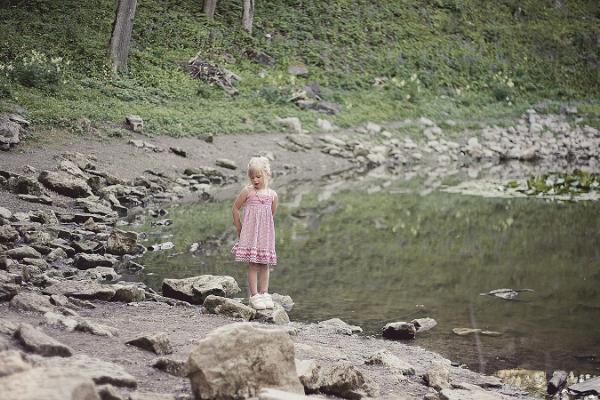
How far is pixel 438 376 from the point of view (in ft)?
19.7

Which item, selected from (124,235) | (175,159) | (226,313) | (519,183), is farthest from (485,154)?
(226,313)

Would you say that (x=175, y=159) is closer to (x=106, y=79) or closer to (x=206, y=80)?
(x=106, y=79)

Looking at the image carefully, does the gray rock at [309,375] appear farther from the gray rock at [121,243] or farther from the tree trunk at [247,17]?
the tree trunk at [247,17]

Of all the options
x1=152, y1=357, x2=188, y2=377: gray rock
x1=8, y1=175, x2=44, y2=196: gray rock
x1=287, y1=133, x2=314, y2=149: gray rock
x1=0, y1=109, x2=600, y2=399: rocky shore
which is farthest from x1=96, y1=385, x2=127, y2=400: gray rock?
x1=287, y1=133, x2=314, y2=149: gray rock

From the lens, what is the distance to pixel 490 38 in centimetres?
4122

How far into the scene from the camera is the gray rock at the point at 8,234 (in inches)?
365

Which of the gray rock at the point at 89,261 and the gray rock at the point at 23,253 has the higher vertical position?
the gray rock at the point at 23,253

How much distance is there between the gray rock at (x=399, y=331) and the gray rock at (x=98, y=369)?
3766mm

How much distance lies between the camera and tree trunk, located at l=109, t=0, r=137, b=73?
22.8 meters

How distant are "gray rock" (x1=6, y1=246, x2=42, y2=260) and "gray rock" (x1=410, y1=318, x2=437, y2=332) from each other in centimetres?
434

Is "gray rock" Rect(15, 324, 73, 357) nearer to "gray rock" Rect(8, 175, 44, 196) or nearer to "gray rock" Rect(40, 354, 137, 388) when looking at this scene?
"gray rock" Rect(40, 354, 137, 388)

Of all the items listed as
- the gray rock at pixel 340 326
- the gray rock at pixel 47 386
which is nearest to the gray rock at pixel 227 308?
the gray rock at pixel 340 326

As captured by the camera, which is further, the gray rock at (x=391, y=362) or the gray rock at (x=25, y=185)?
the gray rock at (x=25, y=185)

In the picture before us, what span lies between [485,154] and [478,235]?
15.2 m
